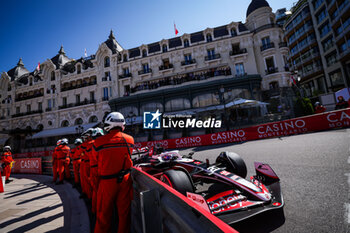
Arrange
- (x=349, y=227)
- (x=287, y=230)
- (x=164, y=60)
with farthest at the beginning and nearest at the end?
(x=164, y=60) → (x=287, y=230) → (x=349, y=227)

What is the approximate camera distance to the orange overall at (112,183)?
6.86ft

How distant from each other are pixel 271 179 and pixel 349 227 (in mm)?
942

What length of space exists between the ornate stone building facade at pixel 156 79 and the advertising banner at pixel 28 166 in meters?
8.87

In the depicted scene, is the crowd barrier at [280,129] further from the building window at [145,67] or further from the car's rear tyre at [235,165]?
the building window at [145,67]

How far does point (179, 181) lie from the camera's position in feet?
8.58

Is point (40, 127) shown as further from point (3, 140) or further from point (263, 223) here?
point (263, 223)

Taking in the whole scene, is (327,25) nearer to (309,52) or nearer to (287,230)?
(309,52)

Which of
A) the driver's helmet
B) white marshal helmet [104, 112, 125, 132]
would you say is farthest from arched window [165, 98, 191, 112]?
white marshal helmet [104, 112, 125, 132]

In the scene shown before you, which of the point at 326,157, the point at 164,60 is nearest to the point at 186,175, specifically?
the point at 326,157

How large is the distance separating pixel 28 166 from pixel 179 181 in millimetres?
11953

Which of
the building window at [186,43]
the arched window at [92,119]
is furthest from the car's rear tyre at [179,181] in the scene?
the arched window at [92,119]

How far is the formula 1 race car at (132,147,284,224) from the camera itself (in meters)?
2.03

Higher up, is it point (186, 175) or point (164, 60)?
point (164, 60)

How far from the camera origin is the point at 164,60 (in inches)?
945
